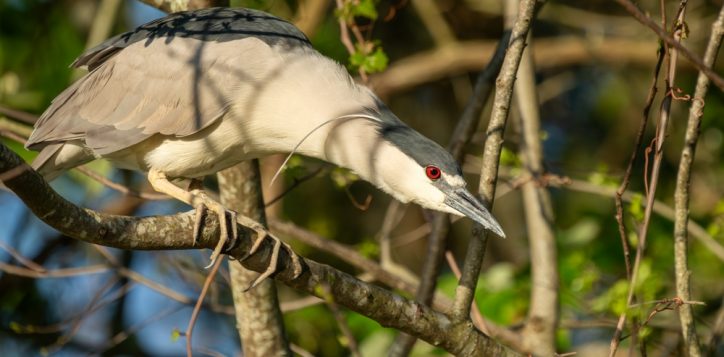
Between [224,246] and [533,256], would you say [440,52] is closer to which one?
[533,256]

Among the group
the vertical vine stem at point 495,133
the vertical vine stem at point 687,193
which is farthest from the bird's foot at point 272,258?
the vertical vine stem at point 687,193

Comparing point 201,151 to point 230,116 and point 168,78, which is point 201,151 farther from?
point 168,78

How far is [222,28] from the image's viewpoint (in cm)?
354

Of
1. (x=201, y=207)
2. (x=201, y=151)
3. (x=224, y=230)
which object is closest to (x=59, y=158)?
(x=201, y=151)

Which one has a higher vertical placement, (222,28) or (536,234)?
(222,28)

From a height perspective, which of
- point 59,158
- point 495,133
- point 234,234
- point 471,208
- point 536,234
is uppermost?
point 495,133

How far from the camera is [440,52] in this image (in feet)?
20.0

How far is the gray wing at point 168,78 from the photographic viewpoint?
344 centimetres

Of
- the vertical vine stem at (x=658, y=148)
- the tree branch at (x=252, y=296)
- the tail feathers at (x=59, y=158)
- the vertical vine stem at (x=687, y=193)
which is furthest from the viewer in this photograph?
the tail feathers at (x=59, y=158)

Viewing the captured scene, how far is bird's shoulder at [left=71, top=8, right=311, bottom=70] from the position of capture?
3535 mm

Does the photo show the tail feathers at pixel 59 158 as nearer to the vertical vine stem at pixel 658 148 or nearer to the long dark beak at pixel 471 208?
the long dark beak at pixel 471 208

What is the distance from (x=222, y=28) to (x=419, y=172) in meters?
0.96

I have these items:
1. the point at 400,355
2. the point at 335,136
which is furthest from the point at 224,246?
the point at 400,355

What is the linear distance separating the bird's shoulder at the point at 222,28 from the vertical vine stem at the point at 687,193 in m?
1.56
